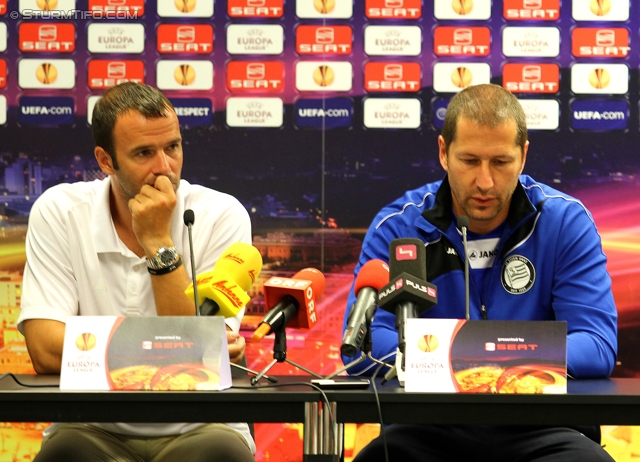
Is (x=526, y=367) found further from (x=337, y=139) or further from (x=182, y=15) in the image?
(x=182, y=15)

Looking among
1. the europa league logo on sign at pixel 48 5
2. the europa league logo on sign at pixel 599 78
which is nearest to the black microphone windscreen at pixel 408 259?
the europa league logo on sign at pixel 599 78

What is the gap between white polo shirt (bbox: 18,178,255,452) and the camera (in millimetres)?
2412

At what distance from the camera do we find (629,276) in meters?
3.84

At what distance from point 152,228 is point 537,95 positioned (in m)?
2.23

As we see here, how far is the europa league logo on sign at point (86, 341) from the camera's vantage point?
5.70 feet

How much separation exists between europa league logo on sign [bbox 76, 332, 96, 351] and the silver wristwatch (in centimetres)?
57

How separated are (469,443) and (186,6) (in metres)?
2.65

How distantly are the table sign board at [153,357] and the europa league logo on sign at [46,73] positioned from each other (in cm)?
254

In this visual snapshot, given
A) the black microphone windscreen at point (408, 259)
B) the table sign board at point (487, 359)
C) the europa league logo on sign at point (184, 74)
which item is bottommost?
the table sign board at point (487, 359)

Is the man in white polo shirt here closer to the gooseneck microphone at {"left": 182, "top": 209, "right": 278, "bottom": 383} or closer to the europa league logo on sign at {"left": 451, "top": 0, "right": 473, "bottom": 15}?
the gooseneck microphone at {"left": 182, "top": 209, "right": 278, "bottom": 383}

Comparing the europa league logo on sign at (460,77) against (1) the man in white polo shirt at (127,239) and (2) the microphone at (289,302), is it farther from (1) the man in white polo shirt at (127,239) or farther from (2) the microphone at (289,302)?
(2) the microphone at (289,302)

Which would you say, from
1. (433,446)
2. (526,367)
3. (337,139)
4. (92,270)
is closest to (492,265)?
(433,446)

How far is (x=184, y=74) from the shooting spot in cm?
393

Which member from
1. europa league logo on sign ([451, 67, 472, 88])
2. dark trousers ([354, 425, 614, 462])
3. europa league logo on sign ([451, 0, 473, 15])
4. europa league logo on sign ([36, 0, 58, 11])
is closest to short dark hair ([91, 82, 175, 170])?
dark trousers ([354, 425, 614, 462])
